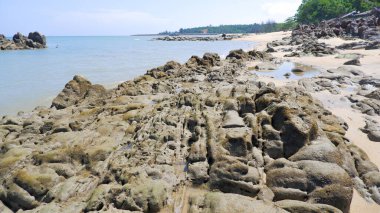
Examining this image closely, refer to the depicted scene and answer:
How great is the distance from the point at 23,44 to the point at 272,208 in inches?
3469

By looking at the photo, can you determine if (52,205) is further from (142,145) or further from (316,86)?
(316,86)

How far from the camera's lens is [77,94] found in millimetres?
16547

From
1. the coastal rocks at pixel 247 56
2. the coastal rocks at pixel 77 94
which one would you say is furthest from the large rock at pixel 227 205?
the coastal rocks at pixel 247 56

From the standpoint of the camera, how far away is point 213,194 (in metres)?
6.59

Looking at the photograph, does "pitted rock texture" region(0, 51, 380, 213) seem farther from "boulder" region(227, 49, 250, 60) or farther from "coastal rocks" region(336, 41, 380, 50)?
"coastal rocks" region(336, 41, 380, 50)

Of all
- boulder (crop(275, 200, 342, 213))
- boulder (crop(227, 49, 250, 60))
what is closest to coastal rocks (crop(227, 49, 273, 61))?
boulder (crop(227, 49, 250, 60))

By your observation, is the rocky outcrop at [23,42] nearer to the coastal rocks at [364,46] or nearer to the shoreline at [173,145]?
the coastal rocks at [364,46]

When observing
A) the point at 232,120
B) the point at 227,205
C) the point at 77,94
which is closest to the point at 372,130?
the point at 232,120

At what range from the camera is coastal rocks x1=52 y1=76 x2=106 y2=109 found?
15.7m

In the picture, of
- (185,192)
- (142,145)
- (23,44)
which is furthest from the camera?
(23,44)

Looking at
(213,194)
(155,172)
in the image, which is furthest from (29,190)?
(213,194)

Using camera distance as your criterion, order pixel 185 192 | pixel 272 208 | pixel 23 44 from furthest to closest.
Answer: pixel 23 44, pixel 185 192, pixel 272 208

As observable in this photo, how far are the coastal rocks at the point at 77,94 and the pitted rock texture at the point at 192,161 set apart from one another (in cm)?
370

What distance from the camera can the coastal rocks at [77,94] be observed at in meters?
15.7
